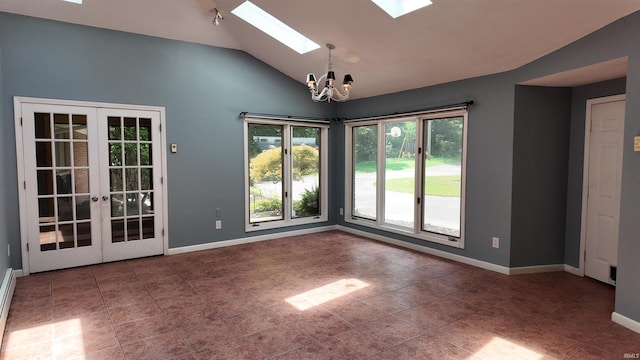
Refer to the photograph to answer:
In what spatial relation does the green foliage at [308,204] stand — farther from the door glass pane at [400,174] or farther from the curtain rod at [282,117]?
the door glass pane at [400,174]

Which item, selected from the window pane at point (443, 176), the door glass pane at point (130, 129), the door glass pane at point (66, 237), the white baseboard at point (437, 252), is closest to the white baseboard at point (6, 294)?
the door glass pane at point (66, 237)

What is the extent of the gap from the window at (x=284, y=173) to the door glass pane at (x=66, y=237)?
226 centimetres

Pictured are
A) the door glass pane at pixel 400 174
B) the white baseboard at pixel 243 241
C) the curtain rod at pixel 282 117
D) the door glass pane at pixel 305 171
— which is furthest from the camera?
the door glass pane at pixel 305 171

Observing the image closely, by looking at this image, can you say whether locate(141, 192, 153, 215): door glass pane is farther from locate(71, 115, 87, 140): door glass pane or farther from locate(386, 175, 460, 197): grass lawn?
locate(386, 175, 460, 197): grass lawn

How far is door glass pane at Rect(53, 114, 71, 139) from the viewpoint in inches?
165

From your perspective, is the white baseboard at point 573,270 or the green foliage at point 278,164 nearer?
the white baseboard at point 573,270

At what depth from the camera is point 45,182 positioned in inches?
164

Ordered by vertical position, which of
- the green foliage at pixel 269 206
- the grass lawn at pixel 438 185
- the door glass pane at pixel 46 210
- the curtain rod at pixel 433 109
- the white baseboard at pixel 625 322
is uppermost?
the curtain rod at pixel 433 109

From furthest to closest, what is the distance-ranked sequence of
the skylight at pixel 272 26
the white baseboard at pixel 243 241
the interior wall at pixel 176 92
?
the white baseboard at pixel 243 241
the skylight at pixel 272 26
the interior wall at pixel 176 92

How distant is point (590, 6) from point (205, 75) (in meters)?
4.40

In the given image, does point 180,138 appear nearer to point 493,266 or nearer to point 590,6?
point 493,266

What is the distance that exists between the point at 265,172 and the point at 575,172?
4201 millimetres

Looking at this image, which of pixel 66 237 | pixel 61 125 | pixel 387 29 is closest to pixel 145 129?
pixel 61 125

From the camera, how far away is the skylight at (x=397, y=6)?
3.41m
